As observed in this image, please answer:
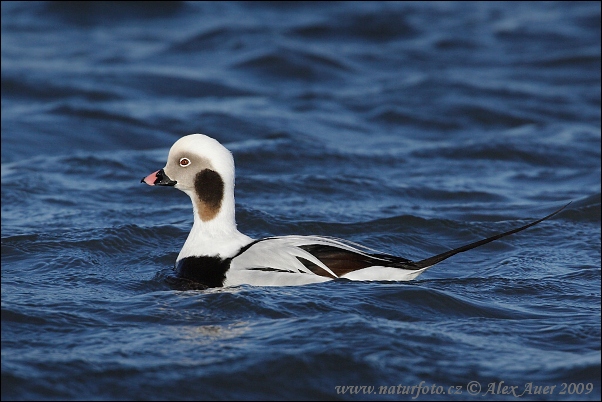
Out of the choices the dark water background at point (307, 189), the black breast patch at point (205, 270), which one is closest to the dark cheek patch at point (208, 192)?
the black breast patch at point (205, 270)

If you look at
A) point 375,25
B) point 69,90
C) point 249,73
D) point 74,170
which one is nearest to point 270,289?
point 74,170

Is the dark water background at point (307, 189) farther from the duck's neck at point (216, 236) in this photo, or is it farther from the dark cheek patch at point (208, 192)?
the dark cheek patch at point (208, 192)

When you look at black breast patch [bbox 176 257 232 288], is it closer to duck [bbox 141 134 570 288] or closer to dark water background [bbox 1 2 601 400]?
duck [bbox 141 134 570 288]

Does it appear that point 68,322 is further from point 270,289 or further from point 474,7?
point 474,7

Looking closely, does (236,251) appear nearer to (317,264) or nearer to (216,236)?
(216,236)

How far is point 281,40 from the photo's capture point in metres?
18.2

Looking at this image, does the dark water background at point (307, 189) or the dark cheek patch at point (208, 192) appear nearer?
the dark water background at point (307, 189)

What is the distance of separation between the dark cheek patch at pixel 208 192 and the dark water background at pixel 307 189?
57 centimetres

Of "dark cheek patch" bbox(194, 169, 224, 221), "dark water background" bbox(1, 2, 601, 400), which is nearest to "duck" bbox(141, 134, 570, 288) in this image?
"dark cheek patch" bbox(194, 169, 224, 221)

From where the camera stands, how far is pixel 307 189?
10.2 meters

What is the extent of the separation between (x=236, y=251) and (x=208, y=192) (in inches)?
18.8

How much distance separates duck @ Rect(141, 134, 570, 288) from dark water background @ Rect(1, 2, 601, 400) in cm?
11

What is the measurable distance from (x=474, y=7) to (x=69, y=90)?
1018 centimetres

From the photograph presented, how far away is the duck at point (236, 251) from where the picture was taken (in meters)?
6.05
